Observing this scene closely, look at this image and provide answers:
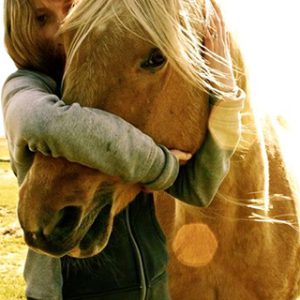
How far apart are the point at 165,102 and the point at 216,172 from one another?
38 cm

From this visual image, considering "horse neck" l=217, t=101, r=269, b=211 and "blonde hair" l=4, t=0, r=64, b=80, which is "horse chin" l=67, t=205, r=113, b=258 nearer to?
"blonde hair" l=4, t=0, r=64, b=80

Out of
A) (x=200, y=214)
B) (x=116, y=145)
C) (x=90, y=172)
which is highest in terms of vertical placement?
(x=116, y=145)

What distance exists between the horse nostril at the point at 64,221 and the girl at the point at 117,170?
19 centimetres

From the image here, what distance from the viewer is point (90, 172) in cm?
192

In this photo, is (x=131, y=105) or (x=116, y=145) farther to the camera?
(x=131, y=105)

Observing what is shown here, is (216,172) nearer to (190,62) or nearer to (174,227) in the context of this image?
(190,62)

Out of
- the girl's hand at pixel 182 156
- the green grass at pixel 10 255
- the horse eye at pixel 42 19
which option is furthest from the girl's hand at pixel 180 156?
the green grass at pixel 10 255

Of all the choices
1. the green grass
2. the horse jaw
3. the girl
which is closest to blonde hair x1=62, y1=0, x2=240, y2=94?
the girl

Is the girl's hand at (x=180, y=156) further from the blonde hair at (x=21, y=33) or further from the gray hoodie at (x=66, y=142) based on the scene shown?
the blonde hair at (x=21, y=33)

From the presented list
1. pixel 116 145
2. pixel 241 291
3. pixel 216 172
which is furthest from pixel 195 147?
pixel 241 291

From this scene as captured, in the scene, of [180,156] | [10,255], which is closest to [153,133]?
[180,156]

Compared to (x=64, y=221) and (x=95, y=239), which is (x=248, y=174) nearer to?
(x=95, y=239)

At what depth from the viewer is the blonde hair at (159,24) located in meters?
2.01

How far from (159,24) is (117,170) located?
604 mm
